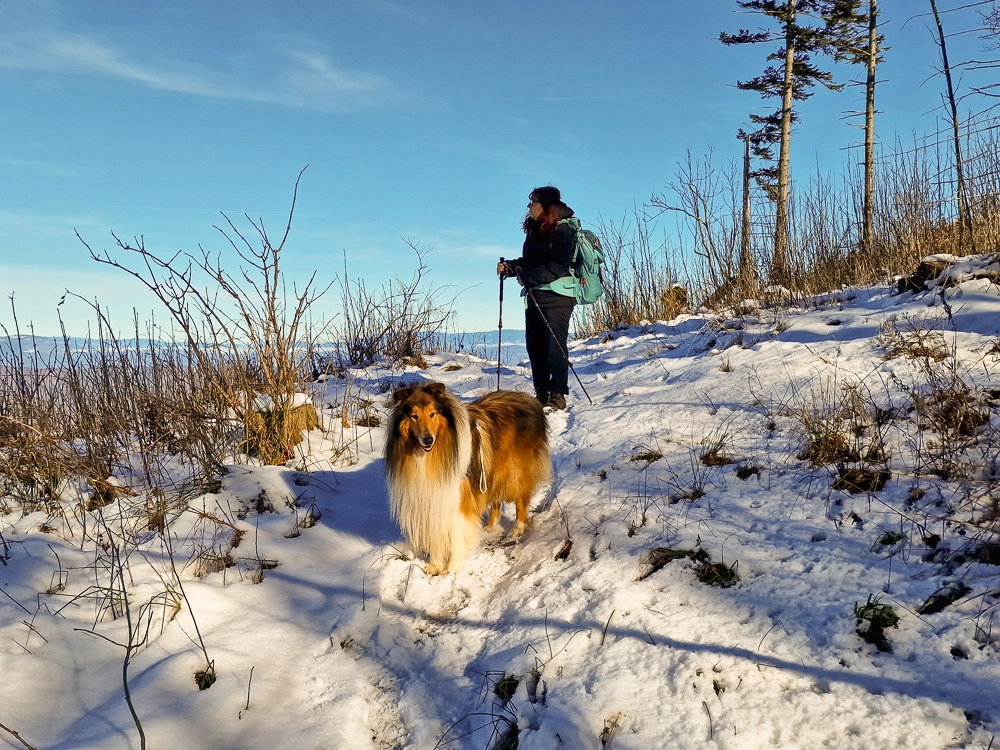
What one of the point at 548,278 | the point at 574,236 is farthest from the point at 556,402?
the point at 574,236

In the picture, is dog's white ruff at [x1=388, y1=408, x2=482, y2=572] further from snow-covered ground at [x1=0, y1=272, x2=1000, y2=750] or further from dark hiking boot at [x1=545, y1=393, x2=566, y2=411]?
dark hiking boot at [x1=545, y1=393, x2=566, y2=411]

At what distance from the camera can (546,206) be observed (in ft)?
19.2

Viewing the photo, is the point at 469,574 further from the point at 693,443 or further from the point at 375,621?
the point at 693,443

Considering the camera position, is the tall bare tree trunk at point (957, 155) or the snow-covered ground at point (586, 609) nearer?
the snow-covered ground at point (586, 609)

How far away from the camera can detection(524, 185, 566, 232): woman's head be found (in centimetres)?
584

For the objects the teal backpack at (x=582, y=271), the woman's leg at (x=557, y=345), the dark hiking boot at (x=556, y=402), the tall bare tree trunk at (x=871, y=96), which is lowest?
the dark hiking boot at (x=556, y=402)

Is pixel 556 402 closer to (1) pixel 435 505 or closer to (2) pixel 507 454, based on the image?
(2) pixel 507 454

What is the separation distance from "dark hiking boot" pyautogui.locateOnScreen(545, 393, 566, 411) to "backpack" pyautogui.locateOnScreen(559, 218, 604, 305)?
3.33 ft

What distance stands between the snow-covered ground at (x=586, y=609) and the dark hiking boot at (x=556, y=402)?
1778mm

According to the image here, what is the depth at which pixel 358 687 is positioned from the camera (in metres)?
2.46

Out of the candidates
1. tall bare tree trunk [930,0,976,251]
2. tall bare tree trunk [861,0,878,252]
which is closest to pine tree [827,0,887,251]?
tall bare tree trunk [861,0,878,252]

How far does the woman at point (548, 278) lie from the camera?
580 centimetres

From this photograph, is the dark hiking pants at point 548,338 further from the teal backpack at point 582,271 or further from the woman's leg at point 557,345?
the teal backpack at point 582,271

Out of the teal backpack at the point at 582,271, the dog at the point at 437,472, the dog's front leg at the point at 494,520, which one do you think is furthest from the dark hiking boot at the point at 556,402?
the dog at the point at 437,472
